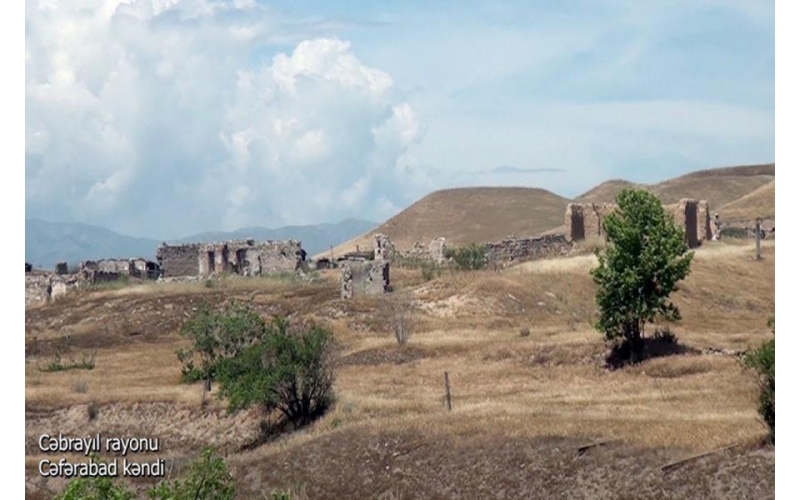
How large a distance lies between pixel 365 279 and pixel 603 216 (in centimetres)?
1872

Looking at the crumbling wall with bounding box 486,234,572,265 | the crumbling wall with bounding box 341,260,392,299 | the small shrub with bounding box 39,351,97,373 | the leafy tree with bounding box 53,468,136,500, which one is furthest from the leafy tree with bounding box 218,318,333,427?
the crumbling wall with bounding box 486,234,572,265

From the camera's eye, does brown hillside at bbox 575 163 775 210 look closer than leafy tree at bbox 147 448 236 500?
No

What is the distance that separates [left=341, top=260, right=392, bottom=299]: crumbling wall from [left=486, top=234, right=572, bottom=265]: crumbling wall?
48.7 feet

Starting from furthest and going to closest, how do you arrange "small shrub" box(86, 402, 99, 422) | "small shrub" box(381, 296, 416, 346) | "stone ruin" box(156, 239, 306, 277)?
"stone ruin" box(156, 239, 306, 277) < "small shrub" box(381, 296, 416, 346) < "small shrub" box(86, 402, 99, 422)

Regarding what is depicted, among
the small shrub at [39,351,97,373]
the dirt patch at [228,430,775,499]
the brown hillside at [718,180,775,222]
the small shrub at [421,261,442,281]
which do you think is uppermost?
the brown hillside at [718,180,775,222]

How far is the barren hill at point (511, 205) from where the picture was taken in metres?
128

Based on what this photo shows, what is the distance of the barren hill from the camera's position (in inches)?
5037

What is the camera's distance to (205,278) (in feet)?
225

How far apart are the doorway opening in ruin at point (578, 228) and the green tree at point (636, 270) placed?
28.3m

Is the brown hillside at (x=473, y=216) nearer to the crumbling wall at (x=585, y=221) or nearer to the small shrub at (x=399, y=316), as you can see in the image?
the crumbling wall at (x=585, y=221)

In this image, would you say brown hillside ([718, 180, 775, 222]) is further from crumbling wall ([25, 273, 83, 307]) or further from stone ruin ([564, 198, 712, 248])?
crumbling wall ([25, 273, 83, 307])

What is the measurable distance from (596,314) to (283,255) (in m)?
26.8
